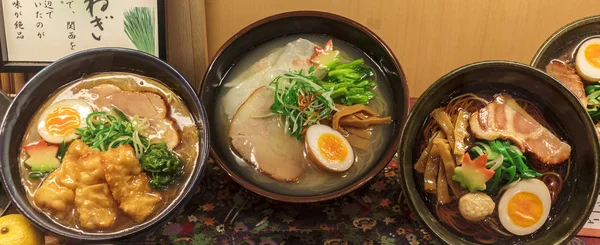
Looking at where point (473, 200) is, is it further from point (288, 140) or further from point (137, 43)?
point (137, 43)

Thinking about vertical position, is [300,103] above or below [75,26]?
below

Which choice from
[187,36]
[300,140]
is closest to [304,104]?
[300,140]

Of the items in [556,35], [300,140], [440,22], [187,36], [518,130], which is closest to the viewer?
[518,130]

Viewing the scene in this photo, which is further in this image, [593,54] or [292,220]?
[593,54]

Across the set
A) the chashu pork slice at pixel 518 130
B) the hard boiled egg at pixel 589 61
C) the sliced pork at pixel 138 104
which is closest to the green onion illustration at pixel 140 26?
the sliced pork at pixel 138 104

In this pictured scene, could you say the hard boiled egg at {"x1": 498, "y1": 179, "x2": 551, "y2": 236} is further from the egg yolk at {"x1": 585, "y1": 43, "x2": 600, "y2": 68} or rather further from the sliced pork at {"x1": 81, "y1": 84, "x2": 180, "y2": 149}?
the sliced pork at {"x1": 81, "y1": 84, "x2": 180, "y2": 149}

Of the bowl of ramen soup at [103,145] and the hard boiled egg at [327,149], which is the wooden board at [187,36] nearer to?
the bowl of ramen soup at [103,145]

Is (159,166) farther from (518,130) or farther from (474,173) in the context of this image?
(518,130)

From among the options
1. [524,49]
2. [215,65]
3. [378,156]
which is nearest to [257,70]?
[215,65]
